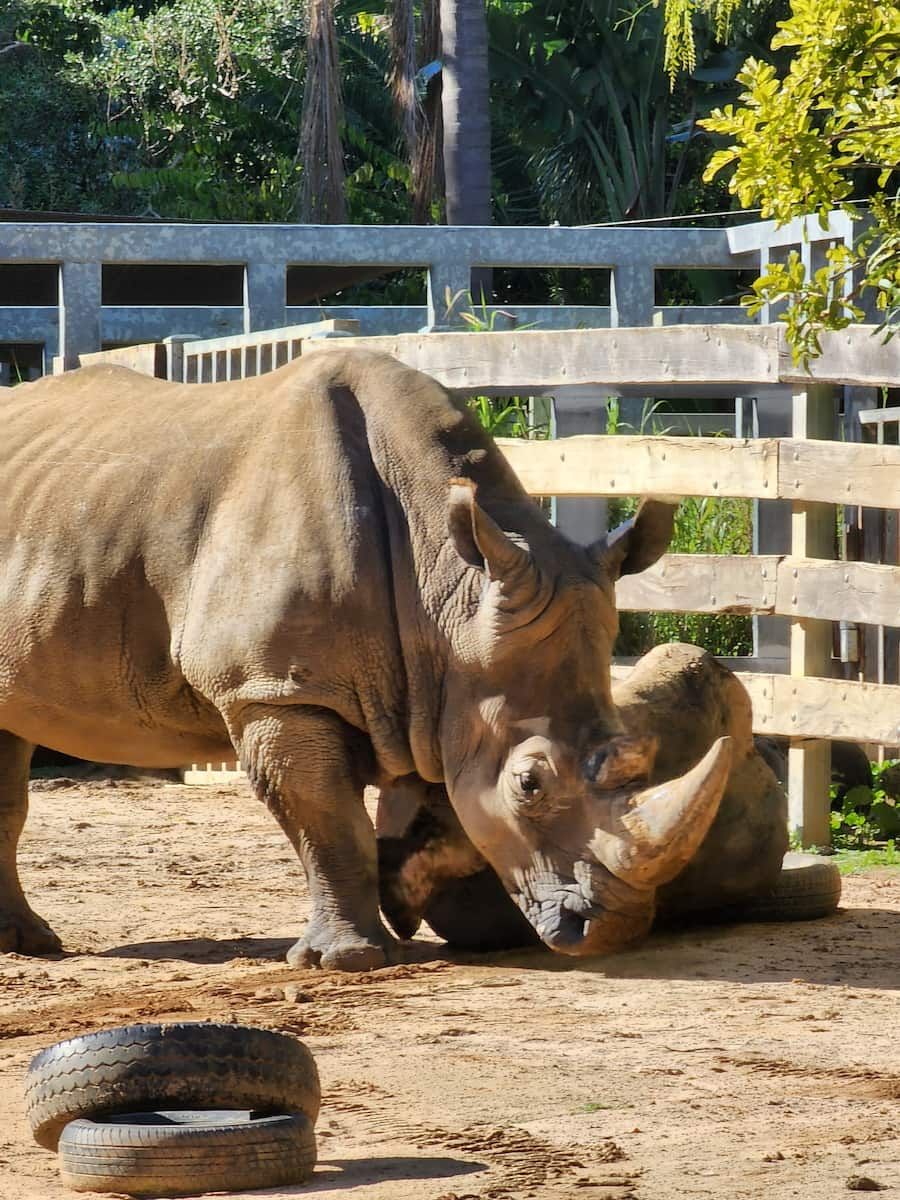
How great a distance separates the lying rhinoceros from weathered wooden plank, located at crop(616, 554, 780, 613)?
4.48 ft

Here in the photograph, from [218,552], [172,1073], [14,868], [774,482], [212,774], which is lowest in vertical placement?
[212,774]

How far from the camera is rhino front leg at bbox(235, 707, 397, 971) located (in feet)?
21.4

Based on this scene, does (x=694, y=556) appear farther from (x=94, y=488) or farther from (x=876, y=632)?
(x=94, y=488)

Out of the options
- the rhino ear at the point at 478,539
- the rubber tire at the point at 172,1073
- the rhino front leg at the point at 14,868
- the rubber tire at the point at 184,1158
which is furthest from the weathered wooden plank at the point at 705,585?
the rubber tire at the point at 184,1158

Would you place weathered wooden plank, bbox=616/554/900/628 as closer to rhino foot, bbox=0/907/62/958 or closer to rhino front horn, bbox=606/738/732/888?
rhino front horn, bbox=606/738/732/888

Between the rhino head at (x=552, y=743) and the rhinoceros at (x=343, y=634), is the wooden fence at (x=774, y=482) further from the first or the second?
the rhino head at (x=552, y=743)

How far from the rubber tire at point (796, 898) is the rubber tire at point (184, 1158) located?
123 inches

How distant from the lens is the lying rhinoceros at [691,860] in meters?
6.84

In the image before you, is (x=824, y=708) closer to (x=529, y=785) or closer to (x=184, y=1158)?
(x=529, y=785)

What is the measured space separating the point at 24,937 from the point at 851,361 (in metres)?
3.78

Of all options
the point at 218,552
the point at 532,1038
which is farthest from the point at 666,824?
the point at 218,552

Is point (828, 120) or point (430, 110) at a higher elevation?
point (430, 110)

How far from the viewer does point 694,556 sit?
28.8 feet

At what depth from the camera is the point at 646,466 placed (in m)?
8.85
